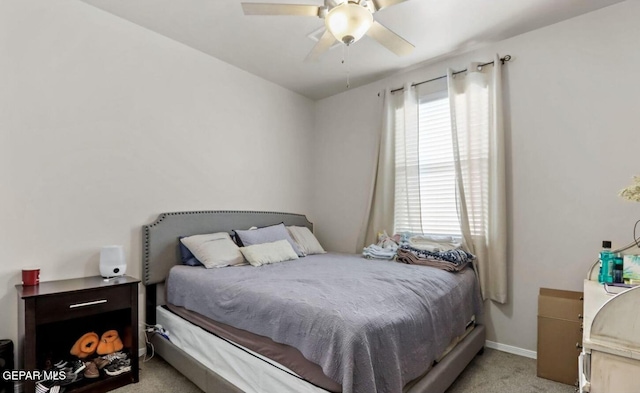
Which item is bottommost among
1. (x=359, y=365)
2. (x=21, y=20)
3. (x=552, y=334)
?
(x=552, y=334)

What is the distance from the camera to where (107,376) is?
81.8 inches

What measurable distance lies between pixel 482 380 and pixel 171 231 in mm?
2698

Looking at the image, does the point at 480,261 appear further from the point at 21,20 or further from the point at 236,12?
the point at 21,20

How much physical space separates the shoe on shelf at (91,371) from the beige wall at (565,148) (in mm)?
3090

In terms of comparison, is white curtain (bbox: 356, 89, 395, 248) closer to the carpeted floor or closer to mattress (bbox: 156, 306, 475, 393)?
mattress (bbox: 156, 306, 475, 393)

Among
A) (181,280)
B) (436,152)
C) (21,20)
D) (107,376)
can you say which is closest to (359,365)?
(181,280)

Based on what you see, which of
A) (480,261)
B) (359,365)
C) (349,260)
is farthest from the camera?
(349,260)

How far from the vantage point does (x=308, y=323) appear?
149 cm

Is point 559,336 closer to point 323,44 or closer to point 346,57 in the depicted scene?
point 323,44

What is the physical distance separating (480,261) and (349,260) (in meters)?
1.17

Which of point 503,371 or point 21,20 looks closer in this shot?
point 21,20

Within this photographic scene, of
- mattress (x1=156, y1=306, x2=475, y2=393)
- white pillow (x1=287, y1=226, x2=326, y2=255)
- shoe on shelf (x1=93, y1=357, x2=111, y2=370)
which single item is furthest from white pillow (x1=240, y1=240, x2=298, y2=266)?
shoe on shelf (x1=93, y1=357, x2=111, y2=370)

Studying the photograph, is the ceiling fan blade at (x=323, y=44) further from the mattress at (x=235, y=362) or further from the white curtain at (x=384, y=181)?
the mattress at (x=235, y=362)

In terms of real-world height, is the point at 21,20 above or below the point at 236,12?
below
